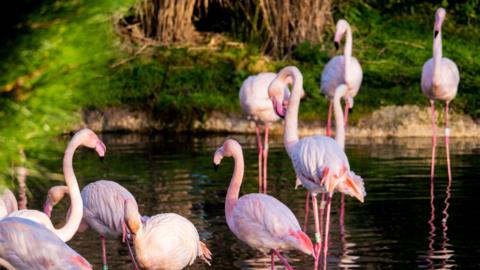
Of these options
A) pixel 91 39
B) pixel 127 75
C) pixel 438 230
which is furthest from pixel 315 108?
pixel 91 39

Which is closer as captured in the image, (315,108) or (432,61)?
(432,61)

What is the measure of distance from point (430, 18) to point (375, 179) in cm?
813

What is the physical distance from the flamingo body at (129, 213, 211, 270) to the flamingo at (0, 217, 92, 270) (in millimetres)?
927

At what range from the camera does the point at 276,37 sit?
58.4ft

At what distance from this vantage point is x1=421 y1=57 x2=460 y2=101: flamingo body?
42.9ft

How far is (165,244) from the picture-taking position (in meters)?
7.38

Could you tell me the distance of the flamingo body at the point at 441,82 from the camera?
13078 millimetres

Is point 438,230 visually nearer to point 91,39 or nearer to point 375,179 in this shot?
point 375,179

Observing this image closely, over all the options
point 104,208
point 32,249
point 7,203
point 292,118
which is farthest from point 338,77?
point 32,249

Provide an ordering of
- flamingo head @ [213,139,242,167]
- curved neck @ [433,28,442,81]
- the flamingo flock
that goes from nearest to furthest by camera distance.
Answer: the flamingo flock, flamingo head @ [213,139,242,167], curved neck @ [433,28,442,81]

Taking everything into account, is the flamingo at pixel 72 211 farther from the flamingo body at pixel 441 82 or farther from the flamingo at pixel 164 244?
the flamingo body at pixel 441 82

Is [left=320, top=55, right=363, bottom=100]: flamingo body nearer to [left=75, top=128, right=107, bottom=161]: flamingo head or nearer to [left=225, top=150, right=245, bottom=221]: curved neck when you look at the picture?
[left=225, top=150, right=245, bottom=221]: curved neck

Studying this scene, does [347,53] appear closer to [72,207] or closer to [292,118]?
[292,118]

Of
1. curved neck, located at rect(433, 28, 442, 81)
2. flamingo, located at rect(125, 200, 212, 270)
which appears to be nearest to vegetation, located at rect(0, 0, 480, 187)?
curved neck, located at rect(433, 28, 442, 81)
